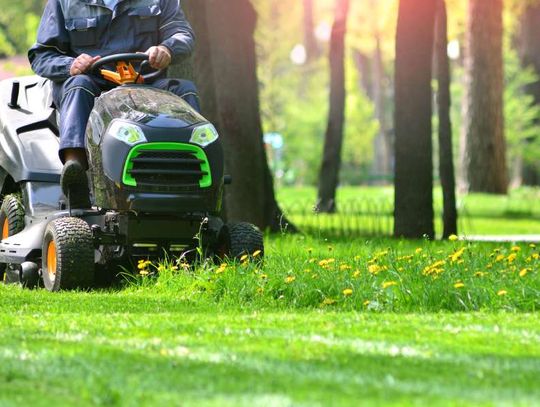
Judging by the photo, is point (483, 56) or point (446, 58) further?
point (483, 56)

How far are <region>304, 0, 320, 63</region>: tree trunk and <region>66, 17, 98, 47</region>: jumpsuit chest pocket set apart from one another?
48.1m

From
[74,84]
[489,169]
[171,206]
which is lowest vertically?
[489,169]

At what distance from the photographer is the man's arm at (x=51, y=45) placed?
29.2ft

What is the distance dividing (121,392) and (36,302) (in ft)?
11.0

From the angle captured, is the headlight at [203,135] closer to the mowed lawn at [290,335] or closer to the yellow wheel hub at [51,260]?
the mowed lawn at [290,335]

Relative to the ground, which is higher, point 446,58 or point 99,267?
point 446,58

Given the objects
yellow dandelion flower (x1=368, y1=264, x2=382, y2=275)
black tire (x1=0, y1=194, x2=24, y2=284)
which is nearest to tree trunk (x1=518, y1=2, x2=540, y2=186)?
black tire (x1=0, y1=194, x2=24, y2=284)

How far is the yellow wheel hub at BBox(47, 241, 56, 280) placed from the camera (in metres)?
8.57

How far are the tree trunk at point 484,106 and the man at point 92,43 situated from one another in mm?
18447

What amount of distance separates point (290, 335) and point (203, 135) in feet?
9.29

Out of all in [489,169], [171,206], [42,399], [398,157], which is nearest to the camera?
[42,399]

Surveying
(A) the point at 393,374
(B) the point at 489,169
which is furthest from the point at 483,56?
(A) the point at 393,374

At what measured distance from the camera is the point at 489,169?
2716cm

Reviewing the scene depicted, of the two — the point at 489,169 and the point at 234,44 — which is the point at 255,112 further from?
the point at 489,169
